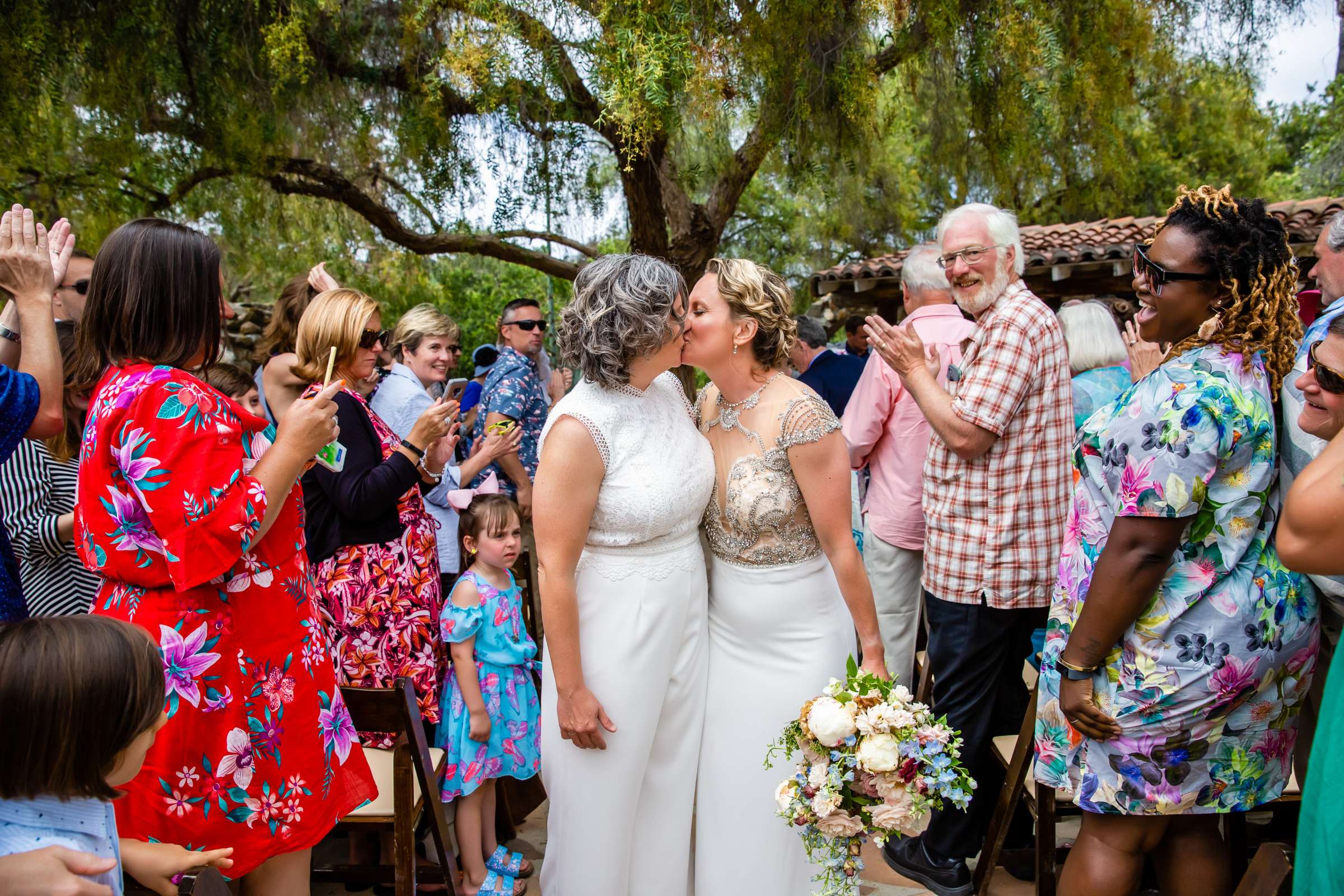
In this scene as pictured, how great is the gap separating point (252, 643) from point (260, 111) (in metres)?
4.09

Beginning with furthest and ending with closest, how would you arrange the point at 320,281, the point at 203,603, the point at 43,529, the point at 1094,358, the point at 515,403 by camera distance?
the point at 515,403 < the point at 1094,358 < the point at 320,281 < the point at 43,529 < the point at 203,603

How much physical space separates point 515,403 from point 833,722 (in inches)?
118

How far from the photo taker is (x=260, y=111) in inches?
205

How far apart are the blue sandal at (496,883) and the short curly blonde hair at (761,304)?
78.9 inches

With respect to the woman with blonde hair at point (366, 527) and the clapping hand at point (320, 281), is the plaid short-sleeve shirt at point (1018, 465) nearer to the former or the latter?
the woman with blonde hair at point (366, 527)

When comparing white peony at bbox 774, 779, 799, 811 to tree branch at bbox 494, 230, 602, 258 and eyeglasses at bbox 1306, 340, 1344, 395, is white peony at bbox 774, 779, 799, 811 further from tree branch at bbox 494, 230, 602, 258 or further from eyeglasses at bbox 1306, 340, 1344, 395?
tree branch at bbox 494, 230, 602, 258

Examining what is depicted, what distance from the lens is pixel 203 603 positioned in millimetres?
2021

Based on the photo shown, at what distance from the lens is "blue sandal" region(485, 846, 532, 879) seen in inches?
129

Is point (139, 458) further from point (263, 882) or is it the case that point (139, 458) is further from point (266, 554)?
point (263, 882)

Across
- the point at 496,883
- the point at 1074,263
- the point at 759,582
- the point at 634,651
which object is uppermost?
the point at 1074,263

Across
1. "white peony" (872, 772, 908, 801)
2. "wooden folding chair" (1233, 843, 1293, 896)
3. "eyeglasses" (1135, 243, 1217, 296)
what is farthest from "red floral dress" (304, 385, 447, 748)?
"wooden folding chair" (1233, 843, 1293, 896)

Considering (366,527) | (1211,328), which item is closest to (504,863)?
(366,527)

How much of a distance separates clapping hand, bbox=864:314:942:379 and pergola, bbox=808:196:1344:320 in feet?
19.0

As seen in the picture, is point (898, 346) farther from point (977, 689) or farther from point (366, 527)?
point (366, 527)
